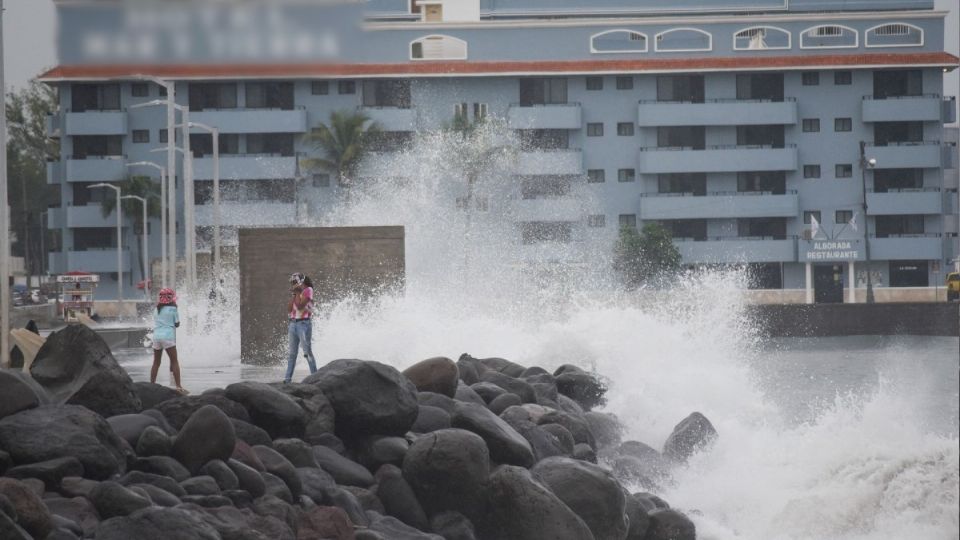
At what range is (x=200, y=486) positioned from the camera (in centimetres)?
1199

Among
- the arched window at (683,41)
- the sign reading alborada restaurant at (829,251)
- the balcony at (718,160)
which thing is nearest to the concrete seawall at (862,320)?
the sign reading alborada restaurant at (829,251)

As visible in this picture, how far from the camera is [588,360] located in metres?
32.8

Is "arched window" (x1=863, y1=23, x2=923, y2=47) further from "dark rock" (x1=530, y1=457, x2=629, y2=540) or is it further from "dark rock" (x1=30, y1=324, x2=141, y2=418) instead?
"dark rock" (x1=30, y1=324, x2=141, y2=418)

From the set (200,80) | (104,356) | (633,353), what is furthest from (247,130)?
(104,356)

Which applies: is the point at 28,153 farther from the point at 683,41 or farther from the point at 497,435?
the point at 497,435

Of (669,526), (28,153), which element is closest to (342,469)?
(669,526)

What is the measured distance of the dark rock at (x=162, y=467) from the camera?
40.7ft

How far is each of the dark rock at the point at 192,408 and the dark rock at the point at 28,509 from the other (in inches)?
136

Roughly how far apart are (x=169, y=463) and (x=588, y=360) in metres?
20.9

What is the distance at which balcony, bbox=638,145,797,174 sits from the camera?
87.2m

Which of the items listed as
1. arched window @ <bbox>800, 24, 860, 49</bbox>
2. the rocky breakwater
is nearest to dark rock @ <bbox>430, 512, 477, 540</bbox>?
the rocky breakwater

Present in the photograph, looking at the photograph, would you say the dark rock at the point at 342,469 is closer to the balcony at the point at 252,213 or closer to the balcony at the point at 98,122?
the balcony at the point at 252,213

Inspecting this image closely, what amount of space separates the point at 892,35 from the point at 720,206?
565 inches

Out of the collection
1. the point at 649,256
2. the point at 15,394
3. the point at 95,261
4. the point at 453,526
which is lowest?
the point at 453,526
